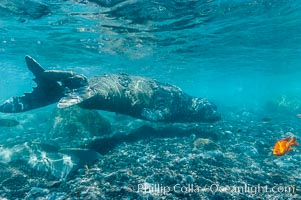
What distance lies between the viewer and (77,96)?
8086mm

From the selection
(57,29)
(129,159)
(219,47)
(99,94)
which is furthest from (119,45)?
(129,159)

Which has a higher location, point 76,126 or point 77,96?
point 77,96

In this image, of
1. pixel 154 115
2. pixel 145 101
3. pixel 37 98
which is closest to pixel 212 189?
pixel 154 115

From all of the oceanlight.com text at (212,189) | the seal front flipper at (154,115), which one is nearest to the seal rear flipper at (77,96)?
the seal front flipper at (154,115)

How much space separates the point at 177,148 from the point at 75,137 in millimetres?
5513

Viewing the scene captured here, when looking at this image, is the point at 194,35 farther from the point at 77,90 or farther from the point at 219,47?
the point at 77,90

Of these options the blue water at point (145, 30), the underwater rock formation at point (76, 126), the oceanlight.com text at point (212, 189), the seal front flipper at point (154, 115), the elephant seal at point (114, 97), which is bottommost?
the underwater rock formation at point (76, 126)

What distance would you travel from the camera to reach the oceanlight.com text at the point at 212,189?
5.94 m

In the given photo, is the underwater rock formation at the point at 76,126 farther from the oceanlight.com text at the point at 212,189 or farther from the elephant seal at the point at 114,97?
the oceanlight.com text at the point at 212,189

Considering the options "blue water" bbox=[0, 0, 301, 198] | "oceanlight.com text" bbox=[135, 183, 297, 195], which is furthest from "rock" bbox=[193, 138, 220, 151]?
"oceanlight.com text" bbox=[135, 183, 297, 195]

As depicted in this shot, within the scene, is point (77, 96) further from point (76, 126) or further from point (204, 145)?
point (204, 145)

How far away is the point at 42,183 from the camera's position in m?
6.58

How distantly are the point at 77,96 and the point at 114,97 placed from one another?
6.34 ft

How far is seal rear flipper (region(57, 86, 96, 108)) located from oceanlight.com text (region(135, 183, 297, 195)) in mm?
3658
